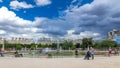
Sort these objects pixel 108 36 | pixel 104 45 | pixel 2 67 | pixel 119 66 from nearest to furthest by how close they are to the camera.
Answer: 1. pixel 2 67
2. pixel 119 66
3. pixel 104 45
4. pixel 108 36

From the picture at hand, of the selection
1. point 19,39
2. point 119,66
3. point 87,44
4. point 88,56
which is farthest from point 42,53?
point 19,39

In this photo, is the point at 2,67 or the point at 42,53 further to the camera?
the point at 42,53

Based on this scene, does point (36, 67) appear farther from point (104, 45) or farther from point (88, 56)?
point (104, 45)

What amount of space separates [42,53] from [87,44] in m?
79.0

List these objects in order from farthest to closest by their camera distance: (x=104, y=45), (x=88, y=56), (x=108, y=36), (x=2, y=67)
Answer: (x=108, y=36) → (x=104, y=45) → (x=88, y=56) → (x=2, y=67)

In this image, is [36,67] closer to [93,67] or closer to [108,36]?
[93,67]

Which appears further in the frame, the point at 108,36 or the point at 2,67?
the point at 108,36

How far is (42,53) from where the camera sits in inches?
1601

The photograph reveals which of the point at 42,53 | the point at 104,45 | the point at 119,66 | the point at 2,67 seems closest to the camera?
the point at 2,67

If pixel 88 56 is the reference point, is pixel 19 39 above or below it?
above

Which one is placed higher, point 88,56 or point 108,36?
point 108,36

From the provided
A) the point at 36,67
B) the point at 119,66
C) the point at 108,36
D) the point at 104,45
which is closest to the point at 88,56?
the point at 119,66

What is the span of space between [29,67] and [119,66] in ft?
20.1

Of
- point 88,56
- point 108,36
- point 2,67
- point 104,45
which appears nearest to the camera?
point 2,67
